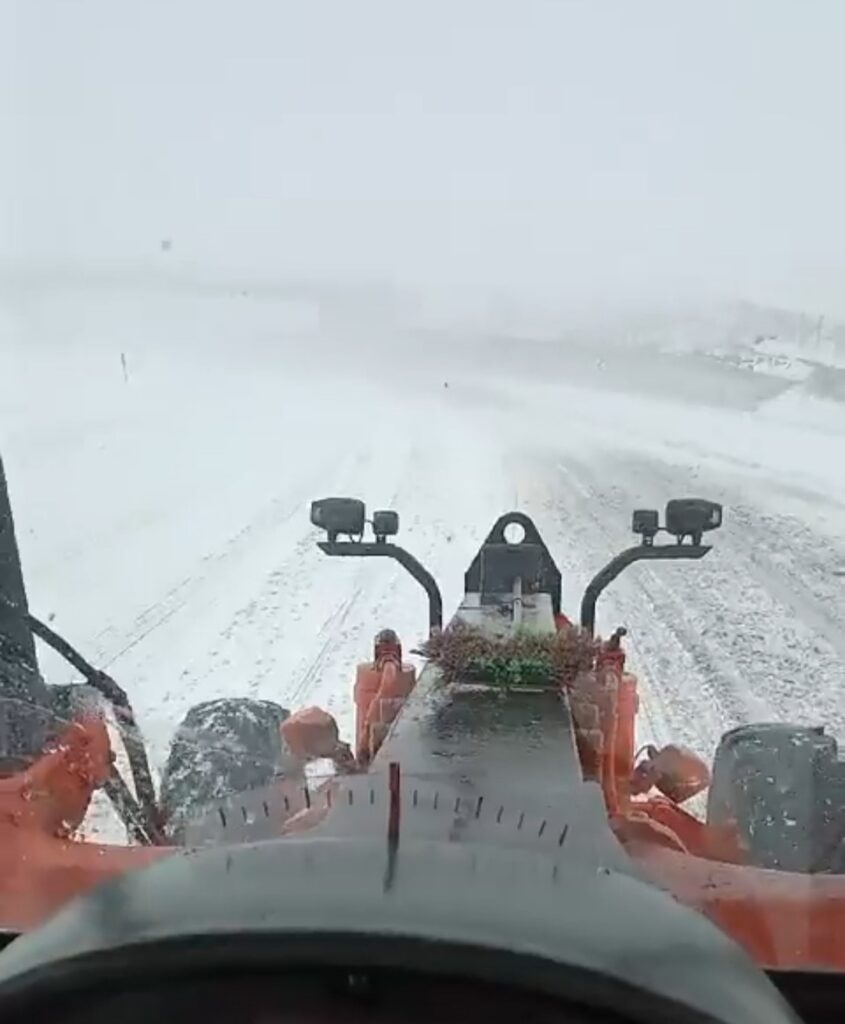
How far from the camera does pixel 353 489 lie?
304 inches

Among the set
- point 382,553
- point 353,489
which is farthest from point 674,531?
point 353,489

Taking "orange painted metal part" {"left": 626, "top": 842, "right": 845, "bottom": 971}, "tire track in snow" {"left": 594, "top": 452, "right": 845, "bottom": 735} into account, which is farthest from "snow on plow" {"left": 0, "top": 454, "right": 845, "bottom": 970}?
"tire track in snow" {"left": 594, "top": 452, "right": 845, "bottom": 735}

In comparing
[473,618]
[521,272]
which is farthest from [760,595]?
[521,272]

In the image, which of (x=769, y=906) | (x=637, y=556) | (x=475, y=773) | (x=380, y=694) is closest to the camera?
(x=475, y=773)

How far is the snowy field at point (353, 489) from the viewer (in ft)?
16.5

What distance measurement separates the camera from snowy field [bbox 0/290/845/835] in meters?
5.02

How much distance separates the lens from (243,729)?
2.20 meters

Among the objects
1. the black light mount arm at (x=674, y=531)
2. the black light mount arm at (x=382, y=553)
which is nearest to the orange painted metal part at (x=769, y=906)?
the black light mount arm at (x=674, y=531)

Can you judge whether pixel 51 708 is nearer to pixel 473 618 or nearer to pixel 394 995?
pixel 473 618

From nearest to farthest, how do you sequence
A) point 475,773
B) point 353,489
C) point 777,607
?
point 475,773 < point 777,607 < point 353,489

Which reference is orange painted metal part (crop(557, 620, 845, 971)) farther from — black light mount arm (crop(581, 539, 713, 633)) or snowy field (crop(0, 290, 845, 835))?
black light mount arm (crop(581, 539, 713, 633))

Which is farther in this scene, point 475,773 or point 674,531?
point 674,531

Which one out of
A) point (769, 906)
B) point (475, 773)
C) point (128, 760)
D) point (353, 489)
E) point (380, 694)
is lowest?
point (353, 489)

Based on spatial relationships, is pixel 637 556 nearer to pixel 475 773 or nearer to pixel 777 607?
pixel 475 773
